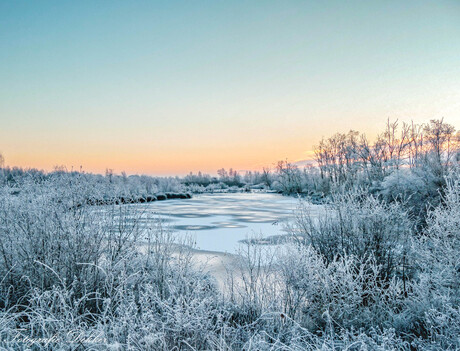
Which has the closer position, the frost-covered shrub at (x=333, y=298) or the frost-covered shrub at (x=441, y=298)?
the frost-covered shrub at (x=441, y=298)

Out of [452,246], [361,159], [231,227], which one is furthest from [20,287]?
[361,159]

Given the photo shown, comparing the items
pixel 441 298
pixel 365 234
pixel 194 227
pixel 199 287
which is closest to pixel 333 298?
pixel 441 298

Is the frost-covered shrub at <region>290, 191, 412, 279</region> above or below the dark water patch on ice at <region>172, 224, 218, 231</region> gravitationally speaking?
above

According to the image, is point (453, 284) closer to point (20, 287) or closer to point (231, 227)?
point (20, 287)

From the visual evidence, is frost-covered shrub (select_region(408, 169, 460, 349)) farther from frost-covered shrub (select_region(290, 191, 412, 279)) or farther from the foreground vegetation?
frost-covered shrub (select_region(290, 191, 412, 279))

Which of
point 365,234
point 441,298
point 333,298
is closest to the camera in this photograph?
point 441,298

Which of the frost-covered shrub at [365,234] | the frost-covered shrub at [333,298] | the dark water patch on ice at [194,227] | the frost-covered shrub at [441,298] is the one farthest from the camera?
the dark water patch on ice at [194,227]

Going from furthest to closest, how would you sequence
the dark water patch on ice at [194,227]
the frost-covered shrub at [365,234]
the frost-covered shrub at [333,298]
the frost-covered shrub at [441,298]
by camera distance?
the dark water patch on ice at [194,227] → the frost-covered shrub at [365,234] → the frost-covered shrub at [333,298] → the frost-covered shrub at [441,298]

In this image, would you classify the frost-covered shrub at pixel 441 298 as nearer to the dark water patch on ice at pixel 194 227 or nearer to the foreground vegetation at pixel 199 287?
the foreground vegetation at pixel 199 287

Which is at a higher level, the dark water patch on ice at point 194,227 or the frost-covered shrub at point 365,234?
the frost-covered shrub at point 365,234

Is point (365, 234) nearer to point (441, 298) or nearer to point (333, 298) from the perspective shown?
point (333, 298)

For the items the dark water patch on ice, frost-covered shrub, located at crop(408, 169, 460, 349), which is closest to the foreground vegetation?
frost-covered shrub, located at crop(408, 169, 460, 349)

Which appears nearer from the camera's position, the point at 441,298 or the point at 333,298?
the point at 441,298

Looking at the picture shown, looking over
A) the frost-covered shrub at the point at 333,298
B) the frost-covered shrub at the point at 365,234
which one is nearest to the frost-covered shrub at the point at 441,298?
the frost-covered shrub at the point at 333,298
